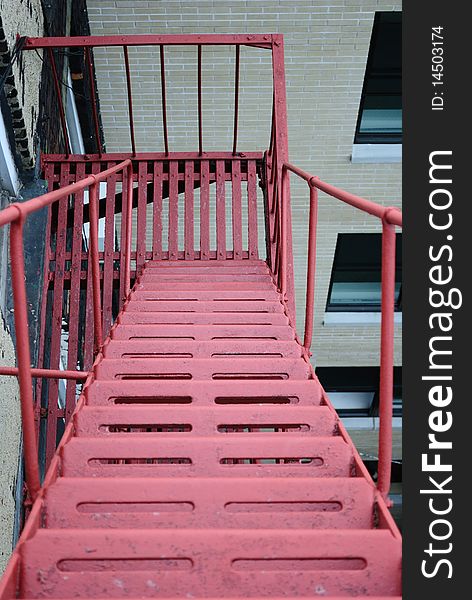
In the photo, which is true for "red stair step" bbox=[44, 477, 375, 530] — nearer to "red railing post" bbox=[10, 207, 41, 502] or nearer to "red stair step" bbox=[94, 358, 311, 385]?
"red railing post" bbox=[10, 207, 41, 502]

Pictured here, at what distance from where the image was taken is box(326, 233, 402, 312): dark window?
328 inches

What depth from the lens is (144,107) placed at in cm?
695

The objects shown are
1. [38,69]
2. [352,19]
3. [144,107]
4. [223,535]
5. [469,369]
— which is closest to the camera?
[223,535]

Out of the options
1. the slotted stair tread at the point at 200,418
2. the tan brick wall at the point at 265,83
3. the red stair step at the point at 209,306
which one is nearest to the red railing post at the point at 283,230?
the red stair step at the point at 209,306

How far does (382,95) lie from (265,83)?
1424 millimetres

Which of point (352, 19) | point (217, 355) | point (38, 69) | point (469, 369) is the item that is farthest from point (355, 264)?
point (469, 369)

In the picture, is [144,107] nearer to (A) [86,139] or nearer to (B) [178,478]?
(A) [86,139]

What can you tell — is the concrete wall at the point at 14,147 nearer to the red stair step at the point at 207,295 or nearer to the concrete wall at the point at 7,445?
the concrete wall at the point at 7,445

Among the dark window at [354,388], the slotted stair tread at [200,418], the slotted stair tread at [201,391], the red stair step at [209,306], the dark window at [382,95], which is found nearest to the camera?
the slotted stair tread at [200,418]

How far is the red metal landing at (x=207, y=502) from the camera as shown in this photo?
1.48 m

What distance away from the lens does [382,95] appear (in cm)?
731

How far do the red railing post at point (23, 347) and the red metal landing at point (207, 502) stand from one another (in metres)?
0.09

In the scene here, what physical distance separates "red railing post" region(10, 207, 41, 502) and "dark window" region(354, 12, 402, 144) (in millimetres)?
6032

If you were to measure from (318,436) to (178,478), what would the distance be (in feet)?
1.92
